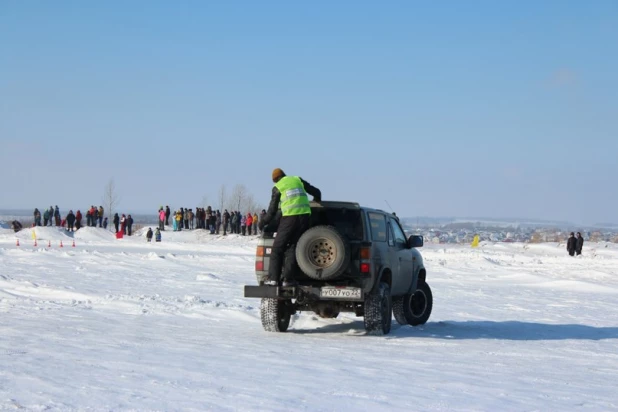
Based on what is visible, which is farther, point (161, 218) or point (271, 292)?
point (161, 218)

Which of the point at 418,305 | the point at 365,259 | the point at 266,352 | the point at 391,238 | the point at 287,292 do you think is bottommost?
the point at 266,352

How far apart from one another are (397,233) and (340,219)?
217 cm

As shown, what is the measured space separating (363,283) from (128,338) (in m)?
3.34

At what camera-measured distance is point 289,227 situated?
40.0ft

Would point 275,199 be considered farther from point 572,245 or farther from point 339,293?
point 572,245

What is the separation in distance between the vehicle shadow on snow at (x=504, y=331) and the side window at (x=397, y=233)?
1.44 m

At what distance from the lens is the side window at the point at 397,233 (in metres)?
14.3

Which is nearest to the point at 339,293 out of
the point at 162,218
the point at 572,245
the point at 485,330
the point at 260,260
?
the point at 260,260

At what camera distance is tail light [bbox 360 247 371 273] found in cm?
1232

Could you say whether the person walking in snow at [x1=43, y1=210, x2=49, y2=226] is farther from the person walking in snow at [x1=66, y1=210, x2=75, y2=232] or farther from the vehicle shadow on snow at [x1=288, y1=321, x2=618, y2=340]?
the vehicle shadow on snow at [x1=288, y1=321, x2=618, y2=340]

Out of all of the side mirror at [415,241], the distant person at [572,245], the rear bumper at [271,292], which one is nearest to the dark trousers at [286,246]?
the rear bumper at [271,292]

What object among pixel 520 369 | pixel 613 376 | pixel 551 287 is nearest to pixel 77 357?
pixel 520 369

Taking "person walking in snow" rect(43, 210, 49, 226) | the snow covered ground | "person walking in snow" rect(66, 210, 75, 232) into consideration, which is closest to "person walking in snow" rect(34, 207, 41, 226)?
"person walking in snow" rect(43, 210, 49, 226)

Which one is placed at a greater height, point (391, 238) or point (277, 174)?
point (277, 174)
